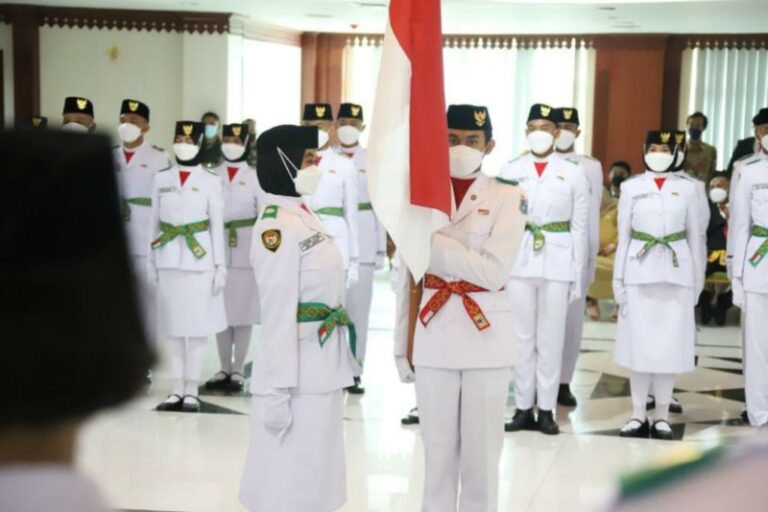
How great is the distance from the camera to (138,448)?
19.7ft

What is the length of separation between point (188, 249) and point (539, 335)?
2078mm

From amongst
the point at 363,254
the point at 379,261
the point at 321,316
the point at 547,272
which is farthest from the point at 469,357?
the point at 379,261

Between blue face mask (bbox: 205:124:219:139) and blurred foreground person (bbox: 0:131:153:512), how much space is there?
39.1 feet

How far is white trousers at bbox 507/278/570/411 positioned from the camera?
21.1 feet

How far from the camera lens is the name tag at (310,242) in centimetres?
395

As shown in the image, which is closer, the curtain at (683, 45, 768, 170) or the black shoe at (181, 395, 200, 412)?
the black shoe at (181, 395, 200, 412)

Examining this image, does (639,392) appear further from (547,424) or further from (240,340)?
(240,340)

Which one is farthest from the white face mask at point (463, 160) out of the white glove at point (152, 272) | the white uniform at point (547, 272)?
the white glove at point (152, 272)

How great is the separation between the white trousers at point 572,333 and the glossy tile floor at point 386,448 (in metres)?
0.24

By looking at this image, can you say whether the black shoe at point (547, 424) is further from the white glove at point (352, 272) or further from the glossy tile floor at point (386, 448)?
the white glove at point (352, 272)

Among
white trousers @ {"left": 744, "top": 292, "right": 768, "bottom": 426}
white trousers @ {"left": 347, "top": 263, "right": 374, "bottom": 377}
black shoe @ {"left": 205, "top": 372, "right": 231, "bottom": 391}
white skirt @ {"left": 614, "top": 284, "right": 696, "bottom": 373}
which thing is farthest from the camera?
white trousers @ {"left": 347, "top": 263, "right": 374, "bottom": 377}

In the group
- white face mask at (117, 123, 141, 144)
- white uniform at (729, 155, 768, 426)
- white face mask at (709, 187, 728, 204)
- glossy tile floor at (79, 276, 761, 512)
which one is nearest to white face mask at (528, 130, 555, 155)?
white uniform at (729, 155, 768, 426)

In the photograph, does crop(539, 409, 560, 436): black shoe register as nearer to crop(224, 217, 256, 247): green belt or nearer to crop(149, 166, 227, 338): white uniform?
crop(149, 166, 227, 338): white uniform

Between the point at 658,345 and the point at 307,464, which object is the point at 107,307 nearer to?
the point at 307,464
